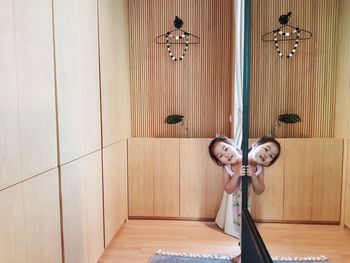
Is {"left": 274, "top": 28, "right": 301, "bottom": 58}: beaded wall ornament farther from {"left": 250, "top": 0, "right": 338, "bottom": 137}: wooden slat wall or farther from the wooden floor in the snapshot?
the wooden floor

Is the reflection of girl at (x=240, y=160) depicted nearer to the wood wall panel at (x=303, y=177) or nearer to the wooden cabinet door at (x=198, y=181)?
the wood wall panel at (x=303, y=177)

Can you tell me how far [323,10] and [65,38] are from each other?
1391 mm

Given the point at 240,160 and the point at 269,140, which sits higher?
the point at 269,140

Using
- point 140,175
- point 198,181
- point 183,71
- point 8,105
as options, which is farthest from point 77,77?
point 198,181

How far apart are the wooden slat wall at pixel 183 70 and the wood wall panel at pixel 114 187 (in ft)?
1.93

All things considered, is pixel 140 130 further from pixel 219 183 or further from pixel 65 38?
pixel 65 38

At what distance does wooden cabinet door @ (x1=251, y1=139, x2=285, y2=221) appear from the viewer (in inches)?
76.5

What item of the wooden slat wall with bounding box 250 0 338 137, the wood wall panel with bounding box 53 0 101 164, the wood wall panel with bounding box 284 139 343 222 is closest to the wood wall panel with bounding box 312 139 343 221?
the wood wall panel with bounding box 284 139 343 222

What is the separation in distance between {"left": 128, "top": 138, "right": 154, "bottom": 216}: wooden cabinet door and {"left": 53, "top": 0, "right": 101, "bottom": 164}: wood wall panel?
2.84ft

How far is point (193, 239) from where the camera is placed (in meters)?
2.68

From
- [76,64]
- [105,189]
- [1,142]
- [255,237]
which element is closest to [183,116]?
[105,189]

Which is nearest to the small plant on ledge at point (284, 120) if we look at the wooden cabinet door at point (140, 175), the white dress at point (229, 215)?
the white dress at point (229, 215)

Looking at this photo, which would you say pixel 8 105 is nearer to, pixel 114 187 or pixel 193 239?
pixel 114 187

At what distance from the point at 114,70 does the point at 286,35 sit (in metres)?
1.57
